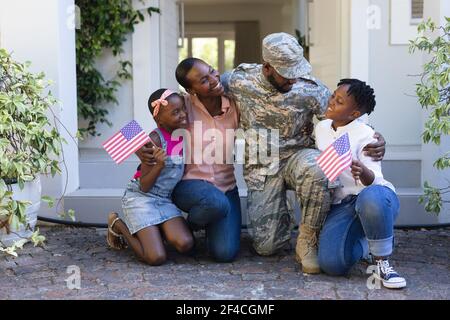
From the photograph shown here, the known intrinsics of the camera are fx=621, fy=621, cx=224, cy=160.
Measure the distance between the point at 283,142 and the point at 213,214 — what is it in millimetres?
567

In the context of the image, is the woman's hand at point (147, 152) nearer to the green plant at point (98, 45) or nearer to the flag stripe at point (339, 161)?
the flag stripe at point (339, 161)

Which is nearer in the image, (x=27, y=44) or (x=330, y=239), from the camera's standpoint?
(x=330, y=239)

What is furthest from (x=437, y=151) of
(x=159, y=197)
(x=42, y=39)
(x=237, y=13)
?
(x=237, y=13)

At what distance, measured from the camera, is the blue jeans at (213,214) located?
11.1 ft

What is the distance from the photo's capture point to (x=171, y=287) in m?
3.05

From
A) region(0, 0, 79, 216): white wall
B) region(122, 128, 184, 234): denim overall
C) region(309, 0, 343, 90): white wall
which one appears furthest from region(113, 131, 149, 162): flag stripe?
region(309, 0, 343, 90): white wall

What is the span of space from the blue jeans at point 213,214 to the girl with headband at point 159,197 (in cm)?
8

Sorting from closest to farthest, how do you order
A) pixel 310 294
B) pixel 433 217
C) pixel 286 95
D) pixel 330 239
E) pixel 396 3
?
pixel 310 294 < pixel 330 239 < pixel 286 95 < pixel 433 217 < pixel 396 3

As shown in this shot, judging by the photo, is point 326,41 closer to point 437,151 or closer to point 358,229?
point 437,151

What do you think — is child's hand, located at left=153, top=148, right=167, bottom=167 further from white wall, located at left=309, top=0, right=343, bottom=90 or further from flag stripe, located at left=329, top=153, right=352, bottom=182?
white wall, located at left=309, top=0, right=343, bottom=90
